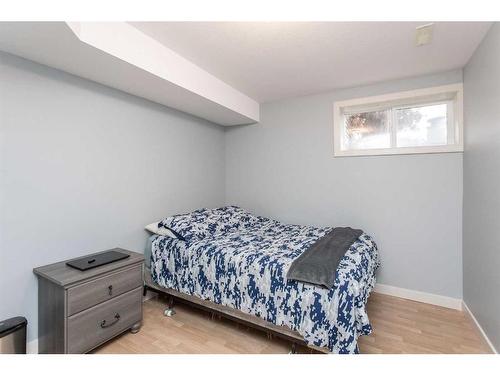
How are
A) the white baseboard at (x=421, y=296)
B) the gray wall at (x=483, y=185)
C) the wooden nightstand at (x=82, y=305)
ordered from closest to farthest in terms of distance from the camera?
the wooden nightstand at (x=82, y=305) → the gray wall at (x=483, y=185) → the white baseboard at (x=421, y=296)

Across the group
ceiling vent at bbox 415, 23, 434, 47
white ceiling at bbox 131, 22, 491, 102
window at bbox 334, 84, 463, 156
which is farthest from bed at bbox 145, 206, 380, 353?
ceiling vent at bbox 415, 23, 434, 47

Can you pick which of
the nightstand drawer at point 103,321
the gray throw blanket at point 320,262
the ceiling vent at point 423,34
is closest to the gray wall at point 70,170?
the nightstand drawer at point 103,321

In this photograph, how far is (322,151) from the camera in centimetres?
306

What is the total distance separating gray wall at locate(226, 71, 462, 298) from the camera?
8.09ft

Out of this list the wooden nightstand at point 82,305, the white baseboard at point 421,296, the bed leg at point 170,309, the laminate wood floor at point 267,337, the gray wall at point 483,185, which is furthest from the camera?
the white baseboard at point 421,296

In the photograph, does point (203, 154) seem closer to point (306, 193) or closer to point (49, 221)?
point (306, 193)

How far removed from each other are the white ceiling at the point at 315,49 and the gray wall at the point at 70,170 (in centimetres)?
81

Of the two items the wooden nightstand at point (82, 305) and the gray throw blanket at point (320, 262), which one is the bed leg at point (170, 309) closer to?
the wooden nightstand at point (82, 305)

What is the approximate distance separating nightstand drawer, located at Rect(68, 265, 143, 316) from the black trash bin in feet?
0.98

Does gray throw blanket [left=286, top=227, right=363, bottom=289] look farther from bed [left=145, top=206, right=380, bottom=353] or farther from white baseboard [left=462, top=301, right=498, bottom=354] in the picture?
white baseboard [left=462, top=301, right=498, bottom=354]

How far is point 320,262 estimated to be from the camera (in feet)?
5.62

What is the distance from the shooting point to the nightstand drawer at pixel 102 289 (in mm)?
1585
